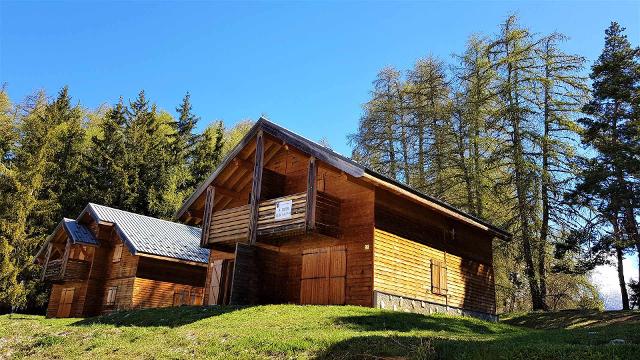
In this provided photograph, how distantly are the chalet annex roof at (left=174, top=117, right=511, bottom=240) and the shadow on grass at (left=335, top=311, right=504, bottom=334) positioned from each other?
15.7 feet

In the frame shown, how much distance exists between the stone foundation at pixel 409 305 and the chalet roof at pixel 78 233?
21.8 meters

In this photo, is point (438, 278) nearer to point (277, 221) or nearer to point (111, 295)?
point (277, 221)

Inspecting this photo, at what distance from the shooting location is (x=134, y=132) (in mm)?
48000

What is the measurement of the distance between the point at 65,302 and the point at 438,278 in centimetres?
2538

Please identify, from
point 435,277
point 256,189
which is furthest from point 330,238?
point 435,277

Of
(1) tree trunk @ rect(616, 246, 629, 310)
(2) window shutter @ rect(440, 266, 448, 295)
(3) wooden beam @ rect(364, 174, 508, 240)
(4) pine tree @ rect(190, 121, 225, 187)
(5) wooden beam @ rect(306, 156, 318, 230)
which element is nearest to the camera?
(3) wooden beam @ rect(364, 174, 508, 240)

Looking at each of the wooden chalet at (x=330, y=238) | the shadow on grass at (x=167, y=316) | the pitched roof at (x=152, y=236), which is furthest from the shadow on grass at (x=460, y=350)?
the pitched roof at (x=152, y=236)

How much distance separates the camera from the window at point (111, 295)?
99.5ft

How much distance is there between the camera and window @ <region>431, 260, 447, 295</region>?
20969 millimetres

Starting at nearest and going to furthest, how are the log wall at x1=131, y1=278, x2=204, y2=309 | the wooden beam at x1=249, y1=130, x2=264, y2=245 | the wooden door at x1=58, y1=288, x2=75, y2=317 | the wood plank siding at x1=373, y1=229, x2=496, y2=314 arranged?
the wood plank siding at x1=373, y1=229, x2=496, y2=314
the wooden beam at x1=249, y1=130, x2=264, y2=245
the log wall at x1=131, y1=278, x2=204, y2=309
the wooden door at x1=58, y1=288, x2=75, y2=317

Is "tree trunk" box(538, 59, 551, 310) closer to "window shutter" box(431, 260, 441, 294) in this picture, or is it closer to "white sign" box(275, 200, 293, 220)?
"window shutter" box(431, 260, 441, 294)

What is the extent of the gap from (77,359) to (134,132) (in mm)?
37988

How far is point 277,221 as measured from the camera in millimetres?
19688

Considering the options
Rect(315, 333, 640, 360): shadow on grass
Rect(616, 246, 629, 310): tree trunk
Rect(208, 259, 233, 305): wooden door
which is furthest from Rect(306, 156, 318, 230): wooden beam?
Rect(616, 246, 629, 310): tree trunk
